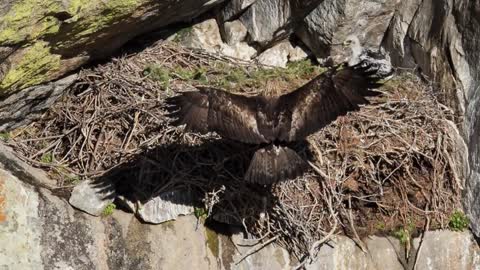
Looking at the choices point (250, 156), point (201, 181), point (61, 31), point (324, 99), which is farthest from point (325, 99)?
point (61, 31)

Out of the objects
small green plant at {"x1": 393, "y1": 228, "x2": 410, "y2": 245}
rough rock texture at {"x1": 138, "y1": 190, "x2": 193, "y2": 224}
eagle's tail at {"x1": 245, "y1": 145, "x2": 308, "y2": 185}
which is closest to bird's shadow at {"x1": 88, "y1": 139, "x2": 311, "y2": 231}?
rough rock texture at {"x1": 138, "y1": 190, "x2": 193, "y2": 224}

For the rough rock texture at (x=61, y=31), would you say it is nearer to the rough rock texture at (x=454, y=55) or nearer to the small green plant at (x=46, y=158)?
the small green plant at (x=46, y=158)

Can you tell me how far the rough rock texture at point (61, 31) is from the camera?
16.4ft

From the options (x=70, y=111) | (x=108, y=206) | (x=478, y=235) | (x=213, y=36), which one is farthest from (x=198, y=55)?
(x=478, y=235)

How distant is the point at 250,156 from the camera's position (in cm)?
627

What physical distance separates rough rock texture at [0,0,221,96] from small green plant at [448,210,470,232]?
7.89 ft

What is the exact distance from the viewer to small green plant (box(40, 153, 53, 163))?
638cm

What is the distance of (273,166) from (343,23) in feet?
7.22

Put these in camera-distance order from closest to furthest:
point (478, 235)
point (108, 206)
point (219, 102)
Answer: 1. point (219, 102)
2. point (108, 206)
3. point (478, 235)

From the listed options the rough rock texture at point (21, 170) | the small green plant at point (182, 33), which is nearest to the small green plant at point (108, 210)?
the rough rock texture at point (21, 170)

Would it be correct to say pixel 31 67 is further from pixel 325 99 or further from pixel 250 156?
pixel 325 99

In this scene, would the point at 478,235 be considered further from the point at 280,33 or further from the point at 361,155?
the point at 280,33

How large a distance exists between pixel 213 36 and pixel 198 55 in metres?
0.26

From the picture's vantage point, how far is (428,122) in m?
6.79
